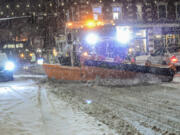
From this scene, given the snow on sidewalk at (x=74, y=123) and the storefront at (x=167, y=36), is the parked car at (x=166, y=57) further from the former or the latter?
the storefront at (x=167, y=36)

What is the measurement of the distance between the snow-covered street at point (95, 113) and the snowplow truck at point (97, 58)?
1555mm

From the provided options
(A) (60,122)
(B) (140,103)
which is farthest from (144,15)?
(A) (60,122)

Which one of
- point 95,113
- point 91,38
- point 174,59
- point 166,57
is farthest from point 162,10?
point 95,113

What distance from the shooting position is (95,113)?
21.7 ft

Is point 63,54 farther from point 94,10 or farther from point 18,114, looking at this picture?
point 94,10

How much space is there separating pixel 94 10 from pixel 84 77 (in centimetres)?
1953

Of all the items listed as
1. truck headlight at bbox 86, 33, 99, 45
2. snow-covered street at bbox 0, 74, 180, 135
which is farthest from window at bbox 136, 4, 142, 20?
snow-covered street at bbox 0, 74, 180, 135

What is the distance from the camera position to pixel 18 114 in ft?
21.6

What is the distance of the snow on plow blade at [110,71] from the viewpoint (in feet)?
37.0

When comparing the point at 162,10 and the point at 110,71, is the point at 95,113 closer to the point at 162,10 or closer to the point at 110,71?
the point at 110,71

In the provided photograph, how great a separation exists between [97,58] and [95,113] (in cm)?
608

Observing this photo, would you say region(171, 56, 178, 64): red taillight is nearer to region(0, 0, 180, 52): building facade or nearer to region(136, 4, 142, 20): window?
region(0, 0, 180, 52): building facade

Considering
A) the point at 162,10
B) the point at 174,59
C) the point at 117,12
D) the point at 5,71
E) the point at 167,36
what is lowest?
the point at 5,71

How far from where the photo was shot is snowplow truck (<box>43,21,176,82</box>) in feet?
37.5
